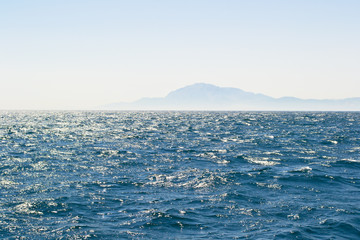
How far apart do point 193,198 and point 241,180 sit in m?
5.14

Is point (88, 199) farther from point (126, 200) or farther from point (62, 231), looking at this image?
point (62, 231)

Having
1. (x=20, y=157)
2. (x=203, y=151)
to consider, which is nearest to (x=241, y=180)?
(x=203, y=151)

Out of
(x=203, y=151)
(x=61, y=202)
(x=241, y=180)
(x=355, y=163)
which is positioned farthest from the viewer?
(x=203, y=151)

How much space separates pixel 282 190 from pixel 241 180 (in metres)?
3.04

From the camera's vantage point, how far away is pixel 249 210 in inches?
557

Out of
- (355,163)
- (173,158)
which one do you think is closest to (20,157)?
(173,158)

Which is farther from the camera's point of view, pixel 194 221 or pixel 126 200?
pixel 126 200

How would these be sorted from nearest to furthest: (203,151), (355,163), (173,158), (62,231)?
(62,231) → (355,163) → (173,158) → (203,151)

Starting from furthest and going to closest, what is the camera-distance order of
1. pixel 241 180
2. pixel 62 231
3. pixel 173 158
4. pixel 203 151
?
pixel 203 151 → pixel 173 158 → pixel 241 180 → pixel 62 231

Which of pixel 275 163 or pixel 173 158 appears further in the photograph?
pixel 173 158

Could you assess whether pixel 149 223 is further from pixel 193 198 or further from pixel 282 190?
pixel 282 190

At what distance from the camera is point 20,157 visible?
29.6 meters

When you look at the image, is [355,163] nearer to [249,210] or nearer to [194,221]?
[249,210]

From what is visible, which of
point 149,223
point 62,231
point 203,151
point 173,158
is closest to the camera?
point 62,231
